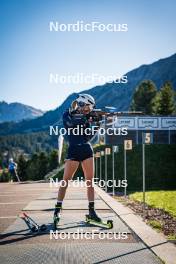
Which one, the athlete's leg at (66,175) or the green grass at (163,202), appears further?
the green grass at (163,202)

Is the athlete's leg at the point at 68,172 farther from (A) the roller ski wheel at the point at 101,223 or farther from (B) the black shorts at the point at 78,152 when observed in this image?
(A) the roller ski wheel at the point at 101,223

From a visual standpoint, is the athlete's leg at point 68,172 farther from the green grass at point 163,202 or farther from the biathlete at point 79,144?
the green grass at point 163,202

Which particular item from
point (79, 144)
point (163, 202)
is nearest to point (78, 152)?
point (79, 144)

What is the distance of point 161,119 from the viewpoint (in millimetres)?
53875

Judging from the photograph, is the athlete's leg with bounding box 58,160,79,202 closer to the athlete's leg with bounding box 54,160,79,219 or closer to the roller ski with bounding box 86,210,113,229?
the athlete's leg with bounding box 54,160,79,219

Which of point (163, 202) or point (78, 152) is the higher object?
point (78, 152)

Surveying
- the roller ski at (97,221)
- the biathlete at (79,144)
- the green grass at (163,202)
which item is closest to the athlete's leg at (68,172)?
the biathlete at (79,144)

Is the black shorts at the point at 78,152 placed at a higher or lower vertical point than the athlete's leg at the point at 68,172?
higher

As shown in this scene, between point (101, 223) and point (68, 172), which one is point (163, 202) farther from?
point (68, 172)

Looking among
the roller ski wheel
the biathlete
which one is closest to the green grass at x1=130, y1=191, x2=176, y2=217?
the roller ski wheel

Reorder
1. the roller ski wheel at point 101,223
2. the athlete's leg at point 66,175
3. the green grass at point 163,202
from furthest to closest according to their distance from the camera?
the green grass at point 163,202
the athlete's leg at point 66,175
the roller ski wheel at point 101,223

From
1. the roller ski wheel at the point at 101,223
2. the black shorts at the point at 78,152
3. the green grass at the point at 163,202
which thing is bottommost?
the green grass at the point at 163,202

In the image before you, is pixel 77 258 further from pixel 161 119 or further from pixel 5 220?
pixel 161 119

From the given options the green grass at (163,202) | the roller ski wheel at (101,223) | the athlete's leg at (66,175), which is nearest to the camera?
the roller ski wheel at (101,223)
